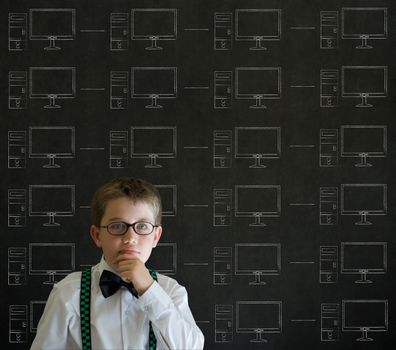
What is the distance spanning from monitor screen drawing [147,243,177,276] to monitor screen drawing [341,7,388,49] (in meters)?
1.15

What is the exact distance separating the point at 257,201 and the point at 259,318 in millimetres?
491

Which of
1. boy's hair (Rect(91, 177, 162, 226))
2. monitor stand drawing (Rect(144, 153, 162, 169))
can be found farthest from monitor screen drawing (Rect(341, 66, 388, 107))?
boy's hair (Rect(91, 177, 162, 226))

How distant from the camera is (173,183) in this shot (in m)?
2.64

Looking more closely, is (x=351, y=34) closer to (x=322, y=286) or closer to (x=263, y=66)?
(x=263, y=66)

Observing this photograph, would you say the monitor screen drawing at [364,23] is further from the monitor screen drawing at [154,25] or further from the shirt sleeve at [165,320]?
the shirt sleeve at [165,320]

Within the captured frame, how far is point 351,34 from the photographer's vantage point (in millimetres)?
2666

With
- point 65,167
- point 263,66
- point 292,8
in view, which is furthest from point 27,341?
point 292,8

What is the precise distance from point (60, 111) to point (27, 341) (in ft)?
3.19

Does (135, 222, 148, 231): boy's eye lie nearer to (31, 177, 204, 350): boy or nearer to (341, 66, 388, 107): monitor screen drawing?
(31, 177, 204, 350): boy

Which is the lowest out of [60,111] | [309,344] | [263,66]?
[309,344]

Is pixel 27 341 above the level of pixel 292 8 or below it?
below

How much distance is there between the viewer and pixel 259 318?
8.70 ft

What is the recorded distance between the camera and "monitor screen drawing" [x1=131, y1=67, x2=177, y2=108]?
264 centimetres

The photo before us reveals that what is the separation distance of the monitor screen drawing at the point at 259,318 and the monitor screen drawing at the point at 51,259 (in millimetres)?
729
